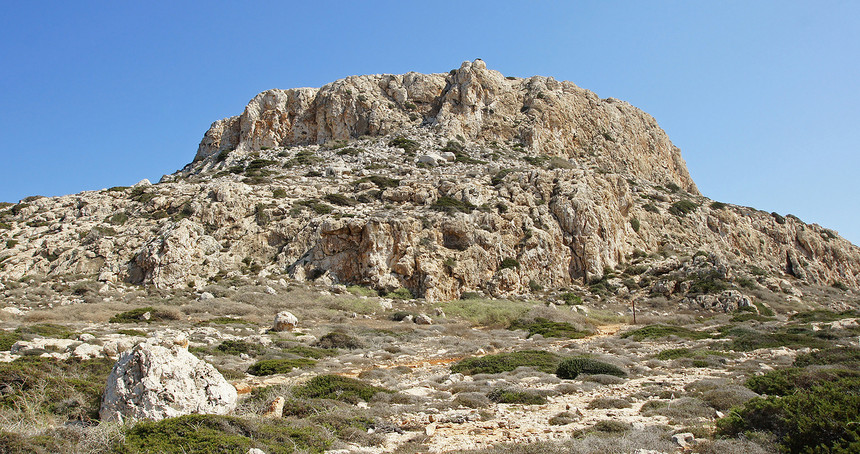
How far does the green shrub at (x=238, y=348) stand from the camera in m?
15.5

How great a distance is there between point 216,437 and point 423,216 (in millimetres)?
29496

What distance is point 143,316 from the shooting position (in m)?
20.4

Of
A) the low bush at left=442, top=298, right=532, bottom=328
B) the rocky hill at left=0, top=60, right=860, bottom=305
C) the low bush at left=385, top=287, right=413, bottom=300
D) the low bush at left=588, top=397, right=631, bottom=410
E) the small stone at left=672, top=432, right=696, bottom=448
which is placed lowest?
the low bush at left=588, top=397, right=631, bottom=410

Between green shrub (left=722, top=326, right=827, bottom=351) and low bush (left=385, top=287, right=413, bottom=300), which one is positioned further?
low bush (left=385, top=287, right=413, bottom=300)

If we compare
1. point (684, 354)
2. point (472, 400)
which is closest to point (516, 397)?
point (472, 400)

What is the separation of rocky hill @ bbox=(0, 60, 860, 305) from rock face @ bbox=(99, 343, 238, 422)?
23700 mm

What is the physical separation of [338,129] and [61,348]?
5102cm

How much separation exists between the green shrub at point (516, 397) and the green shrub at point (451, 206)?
84.2 ft

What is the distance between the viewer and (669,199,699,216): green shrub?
50.7 m

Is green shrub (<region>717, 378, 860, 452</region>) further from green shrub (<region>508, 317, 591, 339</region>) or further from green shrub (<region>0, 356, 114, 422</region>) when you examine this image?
green shrub (<region>508, 317, 591, 339</region>)

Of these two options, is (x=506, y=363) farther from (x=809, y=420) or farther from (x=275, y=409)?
(x=809, y=420)

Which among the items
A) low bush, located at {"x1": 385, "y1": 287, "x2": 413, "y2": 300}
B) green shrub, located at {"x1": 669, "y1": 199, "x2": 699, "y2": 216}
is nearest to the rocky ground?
low bush, located at {"x1": 385, "y1": 287, "x2": 413, "y2": 300}

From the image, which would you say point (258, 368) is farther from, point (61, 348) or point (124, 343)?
point (61, 348)

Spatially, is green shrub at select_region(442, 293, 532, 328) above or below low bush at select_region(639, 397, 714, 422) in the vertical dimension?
above
